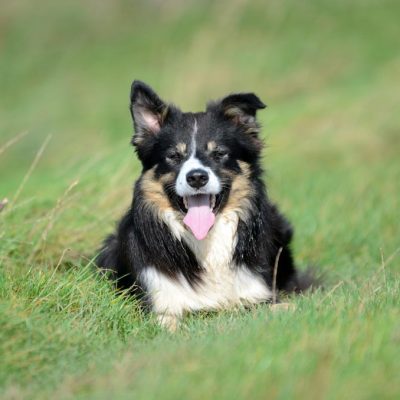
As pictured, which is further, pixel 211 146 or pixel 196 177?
→ pixel 211 146

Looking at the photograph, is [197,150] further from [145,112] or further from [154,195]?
[145,112]

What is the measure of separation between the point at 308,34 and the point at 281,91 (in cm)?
242

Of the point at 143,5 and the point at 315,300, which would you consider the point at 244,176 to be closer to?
the point at 315,300

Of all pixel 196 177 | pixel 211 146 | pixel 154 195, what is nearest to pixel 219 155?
pixel 211 146

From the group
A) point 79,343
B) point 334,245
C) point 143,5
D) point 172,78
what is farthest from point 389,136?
point 143,5

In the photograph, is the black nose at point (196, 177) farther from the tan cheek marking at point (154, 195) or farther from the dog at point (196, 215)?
the tan cheek marking at point (154, 195)

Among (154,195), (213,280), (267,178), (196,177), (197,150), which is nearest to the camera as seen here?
(196,177)

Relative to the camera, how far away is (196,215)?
5801 millimetres

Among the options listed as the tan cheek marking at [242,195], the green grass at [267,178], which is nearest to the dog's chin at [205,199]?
the tan cheek marking at [242,195]

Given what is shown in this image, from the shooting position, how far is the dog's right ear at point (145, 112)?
6.00 m

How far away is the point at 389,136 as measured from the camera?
39.8 ft

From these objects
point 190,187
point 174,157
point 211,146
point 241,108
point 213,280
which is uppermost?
point 241,108

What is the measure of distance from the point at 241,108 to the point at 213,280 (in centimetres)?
128

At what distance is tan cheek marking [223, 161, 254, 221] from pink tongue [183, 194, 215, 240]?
0.18 metres
